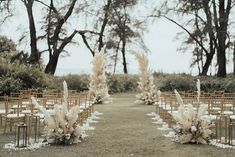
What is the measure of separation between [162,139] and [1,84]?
1469 cm

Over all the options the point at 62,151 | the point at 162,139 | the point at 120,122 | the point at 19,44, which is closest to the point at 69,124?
the point at 62,151

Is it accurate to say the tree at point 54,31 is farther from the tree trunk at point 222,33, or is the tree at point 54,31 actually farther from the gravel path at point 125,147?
the gravel path at point 125,147

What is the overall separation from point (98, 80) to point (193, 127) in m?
12.0

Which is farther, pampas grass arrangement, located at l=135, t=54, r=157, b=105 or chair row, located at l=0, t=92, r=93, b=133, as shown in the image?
pampas grass arrangement, located at l=135, t=54, r=157, b=105

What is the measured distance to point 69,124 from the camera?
9.11m

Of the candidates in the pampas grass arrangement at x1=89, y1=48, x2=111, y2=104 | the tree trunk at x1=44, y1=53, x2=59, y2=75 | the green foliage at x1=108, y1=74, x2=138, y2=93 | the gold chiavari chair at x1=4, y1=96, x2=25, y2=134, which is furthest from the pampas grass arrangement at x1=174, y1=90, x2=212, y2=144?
the tree trunk at x1=44, y1=53, x2=59, y2=75

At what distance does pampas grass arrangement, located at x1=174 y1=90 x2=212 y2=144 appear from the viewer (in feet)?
30.3

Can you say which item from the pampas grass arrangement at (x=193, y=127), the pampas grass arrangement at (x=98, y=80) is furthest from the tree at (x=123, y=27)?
the pampas grass arrangement at (x=193, y=127)

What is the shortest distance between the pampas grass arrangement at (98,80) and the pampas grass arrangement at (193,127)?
11.5 metres

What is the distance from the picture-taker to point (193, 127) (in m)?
9.16

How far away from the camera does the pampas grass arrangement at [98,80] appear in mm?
20672

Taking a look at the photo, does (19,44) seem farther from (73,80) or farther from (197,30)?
(197,30)

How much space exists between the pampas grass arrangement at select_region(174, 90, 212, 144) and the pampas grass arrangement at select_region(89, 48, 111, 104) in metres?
11.5

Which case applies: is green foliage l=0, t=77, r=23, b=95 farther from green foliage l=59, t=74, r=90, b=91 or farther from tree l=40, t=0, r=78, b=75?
tree l=40, t=0, r=78, b=75
